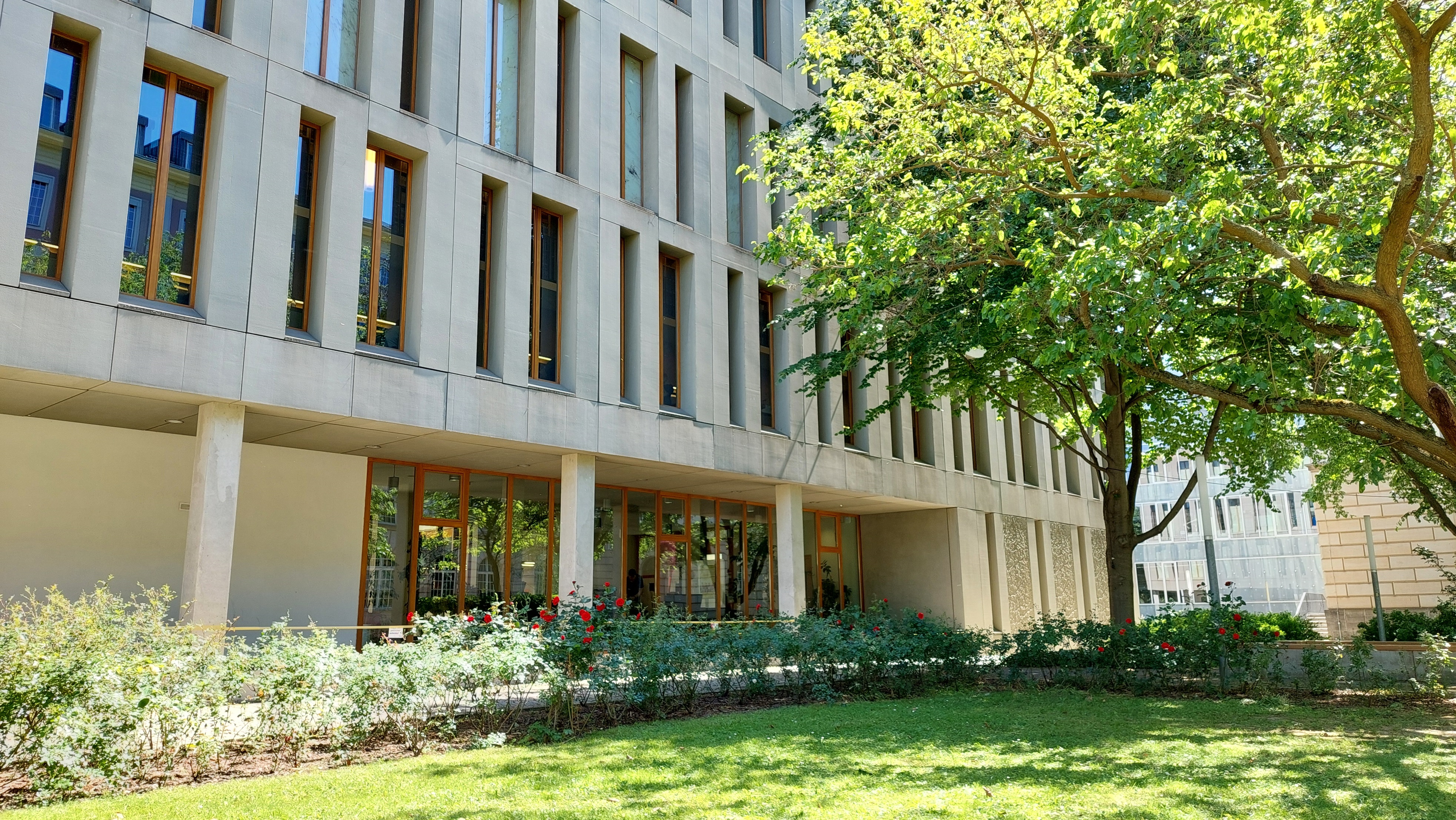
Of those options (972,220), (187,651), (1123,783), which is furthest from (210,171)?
(1123,783)

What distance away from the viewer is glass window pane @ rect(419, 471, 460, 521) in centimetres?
1770

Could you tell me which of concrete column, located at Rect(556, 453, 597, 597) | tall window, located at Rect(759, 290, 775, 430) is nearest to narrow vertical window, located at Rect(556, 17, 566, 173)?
concrete column, located at Rect(556, 453, 597, 597)

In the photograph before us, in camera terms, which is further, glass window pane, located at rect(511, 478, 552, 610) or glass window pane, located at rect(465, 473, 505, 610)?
glass window pane, located at rect(511, 478, 552, 610)

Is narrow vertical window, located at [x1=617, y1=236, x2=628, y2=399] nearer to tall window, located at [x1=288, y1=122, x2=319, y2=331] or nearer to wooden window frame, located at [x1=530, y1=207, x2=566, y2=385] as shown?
wooden window frame, located at [x1=530, y1=207, x2=566, y2=385]

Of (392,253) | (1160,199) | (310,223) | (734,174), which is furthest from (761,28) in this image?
(1160,199)

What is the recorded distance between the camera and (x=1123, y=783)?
7.49 m

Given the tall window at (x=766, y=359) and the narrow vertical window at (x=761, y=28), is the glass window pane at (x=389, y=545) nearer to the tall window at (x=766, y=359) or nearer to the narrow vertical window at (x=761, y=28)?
the tall window at (x=766, y=359)

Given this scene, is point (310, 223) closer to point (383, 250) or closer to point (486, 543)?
point (383, 250)

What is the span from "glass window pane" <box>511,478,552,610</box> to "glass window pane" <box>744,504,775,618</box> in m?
6.26

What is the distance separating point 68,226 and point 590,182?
8.37 metres

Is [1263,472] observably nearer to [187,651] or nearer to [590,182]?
[590,182]

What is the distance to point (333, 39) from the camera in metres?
14.7

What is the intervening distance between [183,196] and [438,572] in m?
7.73

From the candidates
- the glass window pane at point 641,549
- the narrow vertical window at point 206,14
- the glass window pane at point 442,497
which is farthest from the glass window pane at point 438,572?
the narrow vertical window at point 206,14
